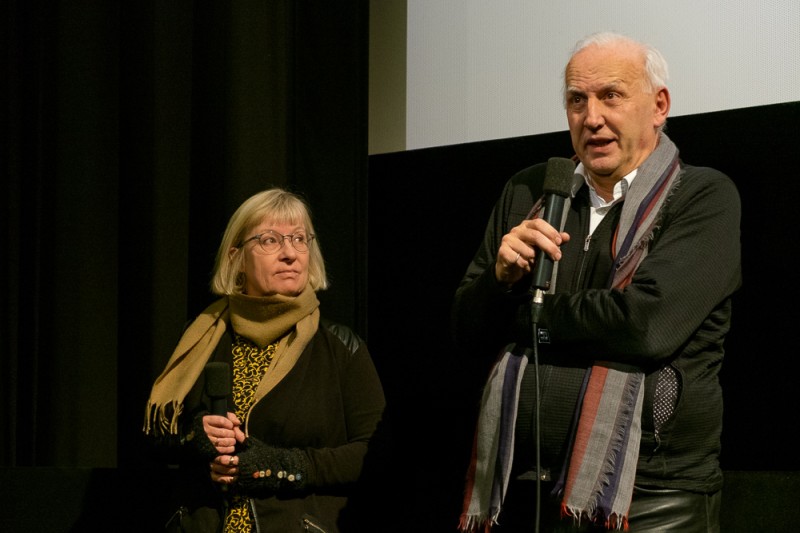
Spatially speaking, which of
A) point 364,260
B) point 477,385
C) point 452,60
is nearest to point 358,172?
point 364,260

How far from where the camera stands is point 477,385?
3.05 m

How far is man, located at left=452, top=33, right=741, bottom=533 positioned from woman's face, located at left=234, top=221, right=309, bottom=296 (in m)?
0.86

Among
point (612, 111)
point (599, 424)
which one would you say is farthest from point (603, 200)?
point (599, 424)

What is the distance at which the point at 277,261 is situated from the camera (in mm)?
2904

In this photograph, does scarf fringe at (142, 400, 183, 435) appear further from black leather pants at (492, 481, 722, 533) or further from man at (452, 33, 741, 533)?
black leather pants at (492, 481, 722, 533)

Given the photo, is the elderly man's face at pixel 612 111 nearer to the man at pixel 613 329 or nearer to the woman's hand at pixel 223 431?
the man at pixel 613 329

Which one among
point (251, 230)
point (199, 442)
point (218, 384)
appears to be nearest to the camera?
point (218, 384)

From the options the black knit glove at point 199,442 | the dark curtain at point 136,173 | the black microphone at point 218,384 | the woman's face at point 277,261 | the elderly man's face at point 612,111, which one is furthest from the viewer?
the dark curtain at point 136,173

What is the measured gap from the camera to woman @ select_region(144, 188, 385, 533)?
8.46ft

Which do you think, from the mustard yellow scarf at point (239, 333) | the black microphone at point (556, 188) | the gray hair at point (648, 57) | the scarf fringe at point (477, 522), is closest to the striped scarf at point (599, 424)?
the scarf fringe at point (477, 522)

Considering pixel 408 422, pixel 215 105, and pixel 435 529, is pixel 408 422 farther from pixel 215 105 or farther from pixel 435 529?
Result: pixel 215 105

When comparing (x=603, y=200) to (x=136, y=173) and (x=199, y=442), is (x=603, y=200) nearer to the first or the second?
(x=199, y=442)

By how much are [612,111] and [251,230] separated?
1.24m

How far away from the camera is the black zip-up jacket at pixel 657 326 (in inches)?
73.9
